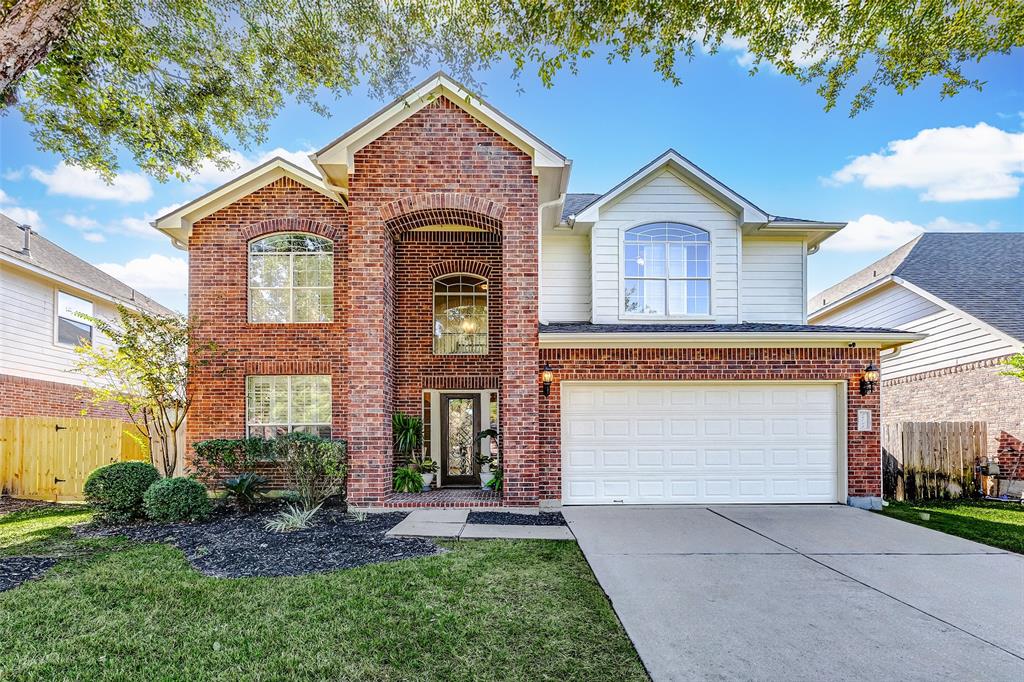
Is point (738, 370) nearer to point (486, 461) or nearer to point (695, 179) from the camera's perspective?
point (695, 179)

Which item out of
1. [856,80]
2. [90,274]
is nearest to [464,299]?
[856,80]

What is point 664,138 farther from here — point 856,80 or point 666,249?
point 856,80

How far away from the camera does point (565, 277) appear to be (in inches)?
431

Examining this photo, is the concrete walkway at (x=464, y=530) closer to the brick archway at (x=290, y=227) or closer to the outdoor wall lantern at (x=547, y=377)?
the outdoor wall lantern at (x=547, y=377)

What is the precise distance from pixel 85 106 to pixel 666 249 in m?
10.1

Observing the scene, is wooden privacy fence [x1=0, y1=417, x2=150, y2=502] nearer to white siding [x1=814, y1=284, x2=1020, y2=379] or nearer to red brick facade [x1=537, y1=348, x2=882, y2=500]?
red brick facade [x1=537, y1=348, x2=882, y2=500]

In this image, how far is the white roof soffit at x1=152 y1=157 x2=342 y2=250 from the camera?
34.9 ft

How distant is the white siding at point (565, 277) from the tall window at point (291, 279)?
4.47 m

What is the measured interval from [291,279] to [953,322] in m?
15.0

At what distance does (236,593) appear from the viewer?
15.5 ft

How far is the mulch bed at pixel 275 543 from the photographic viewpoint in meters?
5.62

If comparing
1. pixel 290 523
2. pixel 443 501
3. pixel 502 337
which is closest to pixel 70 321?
pixel 290 523

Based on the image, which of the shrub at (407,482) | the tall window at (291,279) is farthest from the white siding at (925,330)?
the tall window at (291,279)

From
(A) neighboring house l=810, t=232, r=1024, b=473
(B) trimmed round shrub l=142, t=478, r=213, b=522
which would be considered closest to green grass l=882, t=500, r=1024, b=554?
(A) neighboring house l=810, t=232, r=1024, b=473
